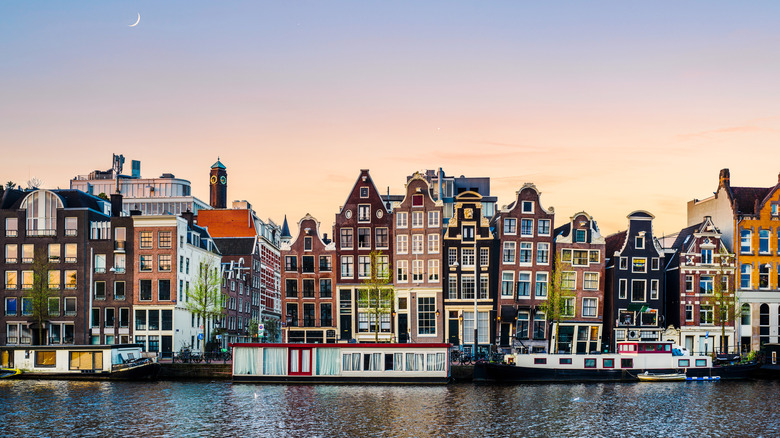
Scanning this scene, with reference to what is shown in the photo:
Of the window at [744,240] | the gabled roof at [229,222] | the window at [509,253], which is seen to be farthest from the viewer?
the gabled roof at [229,222]

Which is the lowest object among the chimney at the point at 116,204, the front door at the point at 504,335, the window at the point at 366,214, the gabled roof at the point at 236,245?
the front door at the point at 504,335

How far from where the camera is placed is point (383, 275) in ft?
324

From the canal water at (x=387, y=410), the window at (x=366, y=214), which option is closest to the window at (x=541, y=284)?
the window at (x=366, y=214)

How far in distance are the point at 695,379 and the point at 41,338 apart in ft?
228

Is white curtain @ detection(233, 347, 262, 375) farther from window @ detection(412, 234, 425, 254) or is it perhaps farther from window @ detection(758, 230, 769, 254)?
window @ detection(758, 230, 769, 254)

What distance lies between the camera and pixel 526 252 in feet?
336

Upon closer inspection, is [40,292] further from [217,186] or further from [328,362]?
[217,186]

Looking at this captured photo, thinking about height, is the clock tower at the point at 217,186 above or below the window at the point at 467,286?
above

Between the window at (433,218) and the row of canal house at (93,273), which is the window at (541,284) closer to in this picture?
the window at (433,218)

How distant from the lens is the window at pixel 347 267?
102188mm

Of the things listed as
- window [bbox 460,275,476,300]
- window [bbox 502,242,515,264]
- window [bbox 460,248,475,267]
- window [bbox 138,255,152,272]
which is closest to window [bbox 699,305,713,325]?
window [bbox 502,242,515,264]

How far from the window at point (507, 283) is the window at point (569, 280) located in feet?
18.8

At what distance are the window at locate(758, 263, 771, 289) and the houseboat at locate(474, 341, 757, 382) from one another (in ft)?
75.8

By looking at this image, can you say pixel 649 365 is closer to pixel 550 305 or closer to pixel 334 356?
pixel 550 305
